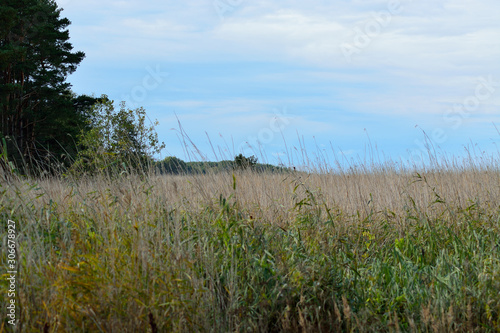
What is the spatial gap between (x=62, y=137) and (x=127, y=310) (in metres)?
20.9

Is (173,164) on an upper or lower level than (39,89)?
lower

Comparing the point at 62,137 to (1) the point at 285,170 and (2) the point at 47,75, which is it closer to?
(2) the point at 47,75

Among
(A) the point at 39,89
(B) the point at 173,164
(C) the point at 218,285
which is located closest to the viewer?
(C) the point at 218,285

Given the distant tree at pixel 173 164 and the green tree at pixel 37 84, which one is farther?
the green tree at pixel 37 84

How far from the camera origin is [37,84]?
20.1m

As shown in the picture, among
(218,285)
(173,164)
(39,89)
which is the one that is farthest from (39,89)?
(218,285)

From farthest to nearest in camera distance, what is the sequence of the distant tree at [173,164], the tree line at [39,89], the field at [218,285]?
the tree line at [39,89]
the distant tree at [173,164]
the field at [218,285]

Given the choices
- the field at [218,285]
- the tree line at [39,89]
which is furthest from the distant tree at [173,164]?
the tree line at [39,89]

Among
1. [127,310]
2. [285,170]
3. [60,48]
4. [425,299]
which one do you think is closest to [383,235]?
[425,299]

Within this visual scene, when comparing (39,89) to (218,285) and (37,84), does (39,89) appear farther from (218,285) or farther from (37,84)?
(218,285)

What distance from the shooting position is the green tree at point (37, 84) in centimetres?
→ 1961

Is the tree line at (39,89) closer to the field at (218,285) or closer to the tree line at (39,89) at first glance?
the tree line at (39,89)

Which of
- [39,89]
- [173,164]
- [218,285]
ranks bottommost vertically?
[218,285]

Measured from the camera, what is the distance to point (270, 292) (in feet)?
10.1
